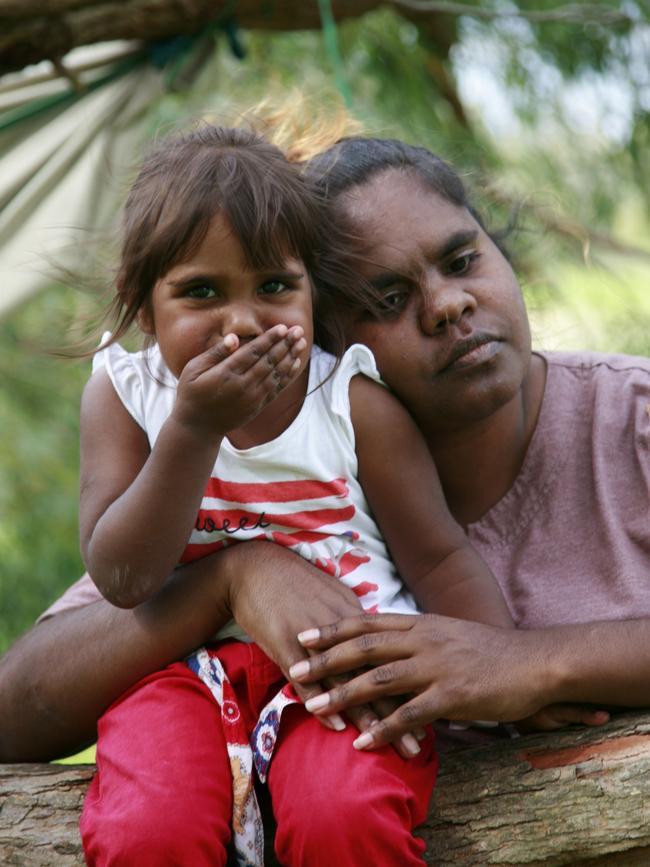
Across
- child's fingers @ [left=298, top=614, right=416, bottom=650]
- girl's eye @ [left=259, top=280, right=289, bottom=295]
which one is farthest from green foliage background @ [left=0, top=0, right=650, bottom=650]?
child's fingers @ [left=298, top=614, right=416, bottom=650]

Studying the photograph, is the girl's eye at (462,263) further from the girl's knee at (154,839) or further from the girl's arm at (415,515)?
the girl's knee at (154,839)

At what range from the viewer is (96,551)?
152 cm

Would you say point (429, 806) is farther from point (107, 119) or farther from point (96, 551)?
point (107, 119)

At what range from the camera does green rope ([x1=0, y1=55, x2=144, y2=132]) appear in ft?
9.63

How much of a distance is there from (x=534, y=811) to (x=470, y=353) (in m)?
0.62

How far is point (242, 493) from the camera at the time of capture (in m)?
1.62

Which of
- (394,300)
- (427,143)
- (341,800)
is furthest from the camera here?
(427,143)

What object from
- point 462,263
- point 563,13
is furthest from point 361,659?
point 563,13

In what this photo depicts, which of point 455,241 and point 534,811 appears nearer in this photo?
point 534,811

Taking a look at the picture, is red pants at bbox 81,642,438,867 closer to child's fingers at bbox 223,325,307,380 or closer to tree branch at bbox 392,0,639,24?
child's fingers at bbox 223,325,307,380

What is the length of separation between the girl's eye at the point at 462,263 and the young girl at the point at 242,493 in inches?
5.4

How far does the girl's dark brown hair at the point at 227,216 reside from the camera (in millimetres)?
1495

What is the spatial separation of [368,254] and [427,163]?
0.67 ft

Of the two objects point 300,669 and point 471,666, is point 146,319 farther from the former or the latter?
point 471,666
